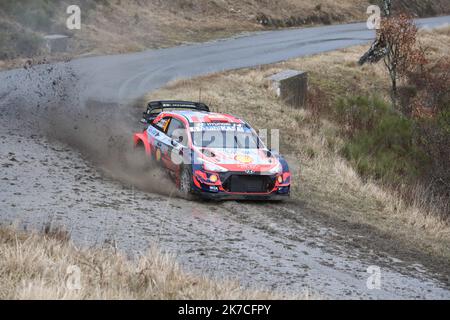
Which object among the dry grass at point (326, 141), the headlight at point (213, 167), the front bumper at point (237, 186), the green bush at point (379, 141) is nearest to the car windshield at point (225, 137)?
the headlight at point (213, 167)

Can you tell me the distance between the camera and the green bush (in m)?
22.0

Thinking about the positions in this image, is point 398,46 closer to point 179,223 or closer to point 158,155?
point 158,155

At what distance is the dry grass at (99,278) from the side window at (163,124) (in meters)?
6.42

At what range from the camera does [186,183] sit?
14516 mm

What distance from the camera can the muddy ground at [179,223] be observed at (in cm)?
1066

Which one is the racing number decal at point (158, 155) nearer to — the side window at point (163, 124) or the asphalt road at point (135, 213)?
the asphalt road at point (135, 213)

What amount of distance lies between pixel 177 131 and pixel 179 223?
10.6 feet

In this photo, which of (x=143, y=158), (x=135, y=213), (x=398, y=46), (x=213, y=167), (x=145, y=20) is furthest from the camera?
(x=145, y=20)

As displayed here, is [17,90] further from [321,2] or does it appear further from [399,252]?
[321,2]

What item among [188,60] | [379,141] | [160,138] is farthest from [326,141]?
[188,60]

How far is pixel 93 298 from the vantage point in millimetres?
8156

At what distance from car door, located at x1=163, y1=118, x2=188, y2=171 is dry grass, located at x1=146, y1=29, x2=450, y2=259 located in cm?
254

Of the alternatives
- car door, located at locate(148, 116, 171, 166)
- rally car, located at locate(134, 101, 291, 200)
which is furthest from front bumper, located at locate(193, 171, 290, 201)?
car door, located at locate(148, 116, 171, 166)
